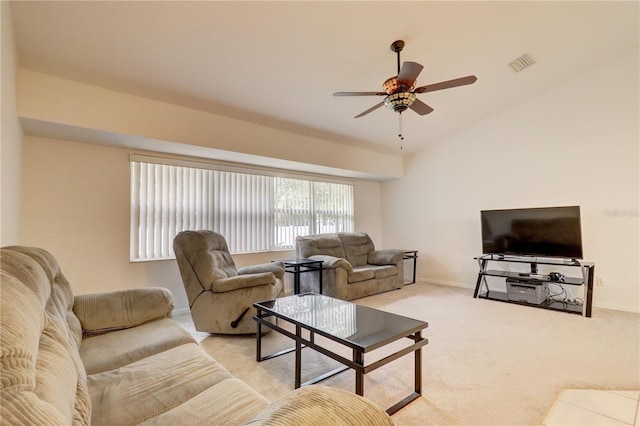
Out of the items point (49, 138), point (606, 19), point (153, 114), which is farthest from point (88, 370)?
point (606, 19)

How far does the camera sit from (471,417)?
172 cm

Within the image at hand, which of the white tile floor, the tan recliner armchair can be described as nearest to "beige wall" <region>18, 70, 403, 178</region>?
the tan recliner armchair

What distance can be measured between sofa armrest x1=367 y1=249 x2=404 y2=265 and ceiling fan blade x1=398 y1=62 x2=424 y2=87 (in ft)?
10.0

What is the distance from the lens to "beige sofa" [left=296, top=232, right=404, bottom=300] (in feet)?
13.6

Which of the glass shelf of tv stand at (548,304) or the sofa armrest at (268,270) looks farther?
the glass shelf of tv stand at (548,304)

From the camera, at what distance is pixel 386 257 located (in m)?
4.99

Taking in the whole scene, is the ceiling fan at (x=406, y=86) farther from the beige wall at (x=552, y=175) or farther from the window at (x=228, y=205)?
the beige wall at (x=552, y=175)

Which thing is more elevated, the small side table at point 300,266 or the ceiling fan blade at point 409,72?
the ceiling fan blade at point 409,72

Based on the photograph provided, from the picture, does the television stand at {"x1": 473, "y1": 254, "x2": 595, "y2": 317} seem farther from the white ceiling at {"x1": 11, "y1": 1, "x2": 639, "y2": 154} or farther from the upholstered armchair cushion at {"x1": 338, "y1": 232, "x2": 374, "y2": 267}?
the white ceiling at {"x1": 11, "y1": 1, "x2": 639, "y2": 154}

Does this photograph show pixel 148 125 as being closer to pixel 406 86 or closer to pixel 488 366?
pixel 406 86

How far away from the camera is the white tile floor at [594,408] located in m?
1.71

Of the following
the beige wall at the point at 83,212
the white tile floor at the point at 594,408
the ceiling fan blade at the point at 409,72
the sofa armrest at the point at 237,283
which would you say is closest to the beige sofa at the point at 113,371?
the sofa armrest at the point at 237,283

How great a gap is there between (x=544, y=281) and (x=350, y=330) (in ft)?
11.1

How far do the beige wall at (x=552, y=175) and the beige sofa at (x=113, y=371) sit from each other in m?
4.72
